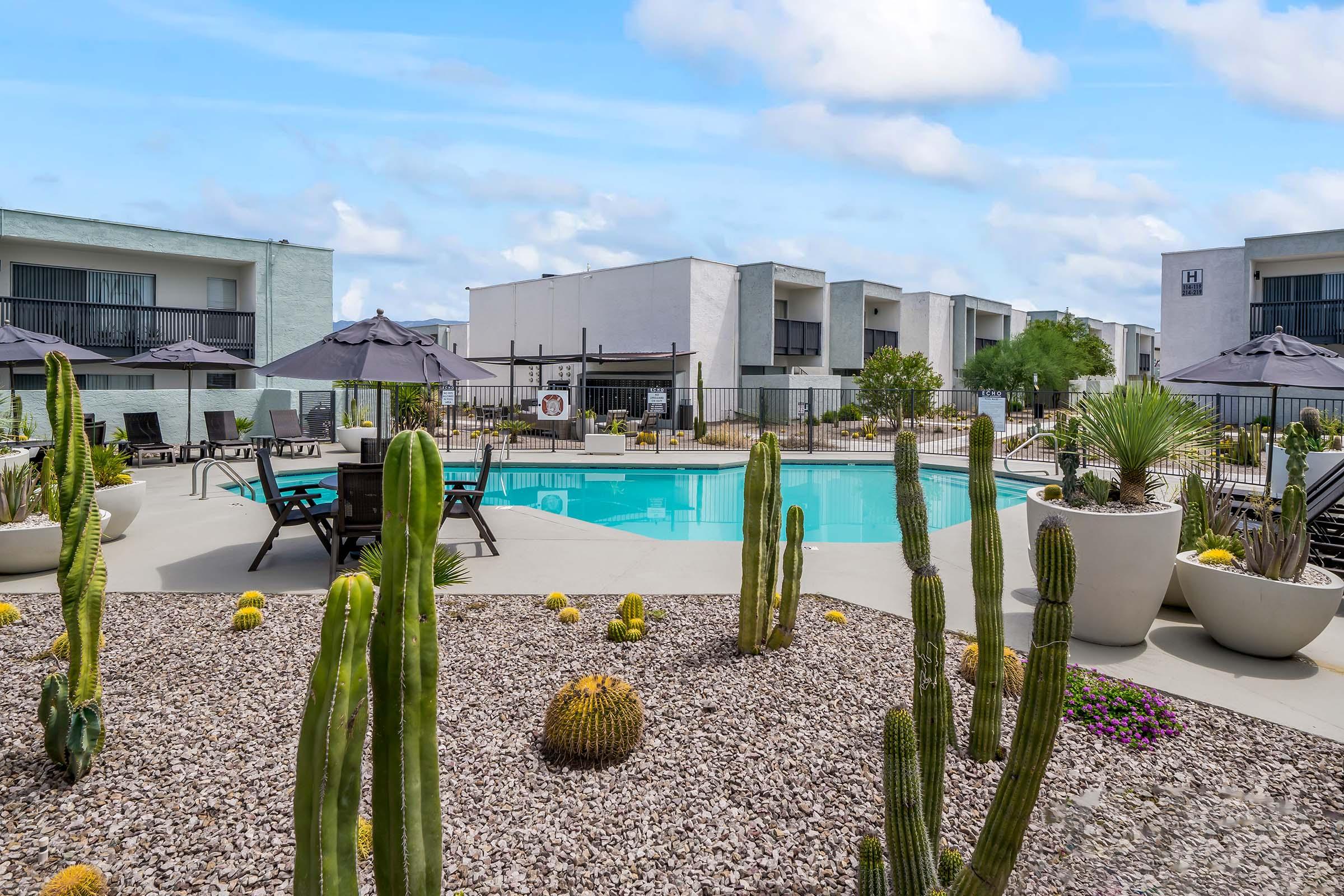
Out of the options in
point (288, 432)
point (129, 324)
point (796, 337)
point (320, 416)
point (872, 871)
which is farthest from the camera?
point (796, 337)

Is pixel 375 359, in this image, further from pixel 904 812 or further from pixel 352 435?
pixel 352 435

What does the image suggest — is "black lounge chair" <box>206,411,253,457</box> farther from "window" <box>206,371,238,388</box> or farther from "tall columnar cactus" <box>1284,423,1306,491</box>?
"tall columnar cactus" <box>1284,423,1306,491</box>

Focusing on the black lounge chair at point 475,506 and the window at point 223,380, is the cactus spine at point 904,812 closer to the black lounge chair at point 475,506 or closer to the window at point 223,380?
the black lounge chair at point 475,506

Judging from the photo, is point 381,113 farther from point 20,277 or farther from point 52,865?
point 20,277

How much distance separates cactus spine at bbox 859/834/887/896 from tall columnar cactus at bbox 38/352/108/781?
325 centimetres

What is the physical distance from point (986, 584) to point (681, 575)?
3969mm

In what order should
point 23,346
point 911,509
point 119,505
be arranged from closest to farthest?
point 911,509 → point 119,505 → point 23,346

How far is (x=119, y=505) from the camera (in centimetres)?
793

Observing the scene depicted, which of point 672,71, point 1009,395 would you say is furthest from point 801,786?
point 1009,395

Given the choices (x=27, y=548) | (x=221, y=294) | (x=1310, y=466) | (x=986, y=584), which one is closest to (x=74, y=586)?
(x=986, y=584)

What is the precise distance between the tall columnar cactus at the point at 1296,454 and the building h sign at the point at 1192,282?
24.4 m

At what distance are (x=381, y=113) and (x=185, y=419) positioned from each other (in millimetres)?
13521

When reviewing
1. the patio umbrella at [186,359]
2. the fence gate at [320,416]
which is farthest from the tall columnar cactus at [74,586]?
the fence gate at [320,416]

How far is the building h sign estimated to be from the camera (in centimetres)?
2764
